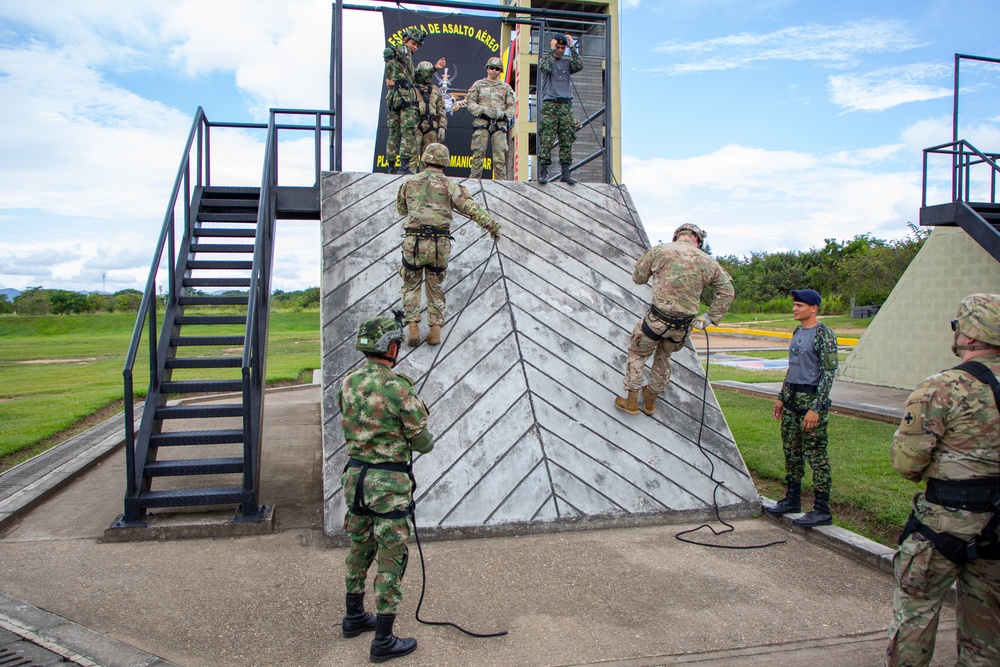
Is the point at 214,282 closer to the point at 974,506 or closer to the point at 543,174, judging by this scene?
the point at 543,174

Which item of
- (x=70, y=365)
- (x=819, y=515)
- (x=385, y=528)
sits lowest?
(x=70, y=365)

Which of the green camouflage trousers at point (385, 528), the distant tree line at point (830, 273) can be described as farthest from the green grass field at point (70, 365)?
the distant tree line at point (830, 273)

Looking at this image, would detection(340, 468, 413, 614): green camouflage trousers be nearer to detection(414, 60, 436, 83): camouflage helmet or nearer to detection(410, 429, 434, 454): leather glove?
detection(410, 429, 434, 454): leather glove

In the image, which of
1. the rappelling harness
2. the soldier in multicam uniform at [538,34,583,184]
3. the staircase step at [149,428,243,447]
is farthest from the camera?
the soldier in multicam uniform at [538,34,583,184]

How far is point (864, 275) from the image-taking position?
122ft

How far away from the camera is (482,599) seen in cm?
448

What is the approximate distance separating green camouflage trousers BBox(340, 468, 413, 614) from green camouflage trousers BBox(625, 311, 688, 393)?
121 inches

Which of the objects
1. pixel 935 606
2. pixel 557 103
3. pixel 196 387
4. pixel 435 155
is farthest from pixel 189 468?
pixel 557 103

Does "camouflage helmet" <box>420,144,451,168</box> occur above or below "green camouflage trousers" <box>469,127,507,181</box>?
below

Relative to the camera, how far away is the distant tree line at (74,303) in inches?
1944

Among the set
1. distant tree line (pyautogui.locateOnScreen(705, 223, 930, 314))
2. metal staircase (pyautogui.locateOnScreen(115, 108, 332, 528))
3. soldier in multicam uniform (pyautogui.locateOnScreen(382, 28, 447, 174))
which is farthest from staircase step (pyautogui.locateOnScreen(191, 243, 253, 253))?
distant tree line (pyautogui.locateOnScreen(705, 223, 930, 314))

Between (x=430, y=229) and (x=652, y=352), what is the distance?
2.36 meters

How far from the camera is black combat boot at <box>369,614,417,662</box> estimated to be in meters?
3.76

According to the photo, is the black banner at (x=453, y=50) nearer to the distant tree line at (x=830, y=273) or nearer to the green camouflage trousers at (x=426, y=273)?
the green camouflage trousers at (x=426, y=273)
